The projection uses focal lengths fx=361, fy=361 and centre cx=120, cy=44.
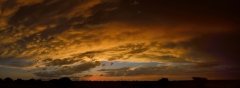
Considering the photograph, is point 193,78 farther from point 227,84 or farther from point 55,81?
point 55,81

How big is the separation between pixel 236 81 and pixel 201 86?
12.7 m

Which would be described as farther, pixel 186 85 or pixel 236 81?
pixel 236 81

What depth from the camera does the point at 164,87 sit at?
51375mm

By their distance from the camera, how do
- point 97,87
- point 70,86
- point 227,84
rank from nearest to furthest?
point 70,86 < point 97,87 < point 227,84

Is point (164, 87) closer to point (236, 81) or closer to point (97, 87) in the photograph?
point (97, 87)

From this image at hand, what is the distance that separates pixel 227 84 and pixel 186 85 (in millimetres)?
8512

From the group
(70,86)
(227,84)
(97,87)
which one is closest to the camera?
(70,86)

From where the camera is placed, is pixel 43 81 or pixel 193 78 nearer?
pixel 193 78

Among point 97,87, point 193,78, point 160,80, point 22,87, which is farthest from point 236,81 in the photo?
point 22,87

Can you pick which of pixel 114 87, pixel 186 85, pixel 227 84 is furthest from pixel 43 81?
pixel 227 84

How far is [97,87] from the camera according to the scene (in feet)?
173

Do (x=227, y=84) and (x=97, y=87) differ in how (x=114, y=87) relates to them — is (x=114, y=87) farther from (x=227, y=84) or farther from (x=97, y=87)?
(x=227, y=84)

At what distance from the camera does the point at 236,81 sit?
6047 cm

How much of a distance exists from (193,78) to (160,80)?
494 centimetres
